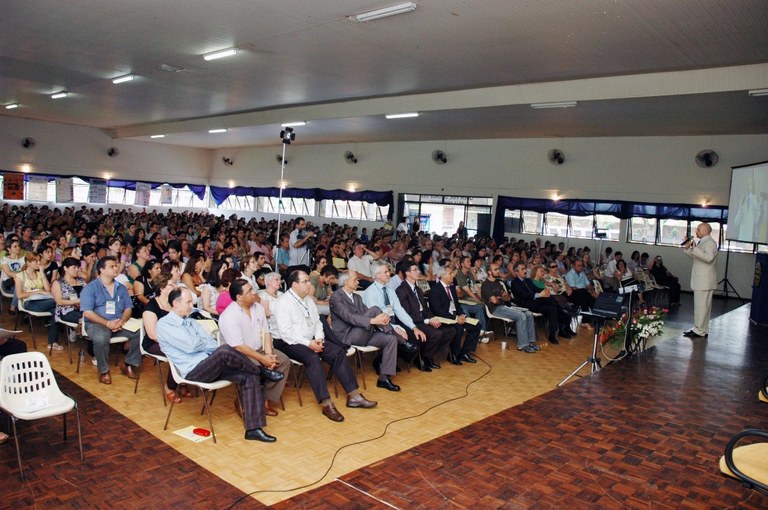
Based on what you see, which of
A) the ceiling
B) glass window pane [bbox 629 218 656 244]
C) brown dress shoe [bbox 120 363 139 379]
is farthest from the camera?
glass window pane [bbox 629 218 656 244]

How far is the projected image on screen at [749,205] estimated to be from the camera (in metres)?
8.49

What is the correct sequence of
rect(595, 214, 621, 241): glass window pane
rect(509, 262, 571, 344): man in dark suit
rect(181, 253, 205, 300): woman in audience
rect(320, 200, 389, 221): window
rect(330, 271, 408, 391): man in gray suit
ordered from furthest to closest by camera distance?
rect(320, 200, 389, 221): window < rect(595, 214, 621, 241): glass window pane < rect(509, 262, 571, 344): man in dark suit < rect(181, 253, 205, 300): woman in audience < rect(330, 271, 408, 391): man in gray suit

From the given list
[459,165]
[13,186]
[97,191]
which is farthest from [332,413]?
[97,191]

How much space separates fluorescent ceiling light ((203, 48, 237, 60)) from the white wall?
9432mm

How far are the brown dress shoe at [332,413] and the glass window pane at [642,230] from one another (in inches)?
514

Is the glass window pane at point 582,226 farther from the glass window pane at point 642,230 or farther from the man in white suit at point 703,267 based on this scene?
the man in white suit at point 703,267

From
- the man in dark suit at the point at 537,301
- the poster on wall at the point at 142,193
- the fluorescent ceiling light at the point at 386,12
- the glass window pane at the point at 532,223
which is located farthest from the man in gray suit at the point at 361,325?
the poster on wall at the point at 142,193

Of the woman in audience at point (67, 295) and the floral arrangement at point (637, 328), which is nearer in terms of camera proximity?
the woman in audience at point (67, 295)

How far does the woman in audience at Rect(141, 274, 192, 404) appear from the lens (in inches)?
188

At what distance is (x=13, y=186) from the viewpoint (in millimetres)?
19688

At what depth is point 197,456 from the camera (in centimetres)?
386

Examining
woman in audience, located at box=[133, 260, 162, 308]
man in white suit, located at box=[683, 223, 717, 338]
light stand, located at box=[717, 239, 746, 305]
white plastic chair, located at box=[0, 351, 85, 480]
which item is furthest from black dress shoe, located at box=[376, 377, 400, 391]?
light stand, located at box=[717, 239, 746, 305]

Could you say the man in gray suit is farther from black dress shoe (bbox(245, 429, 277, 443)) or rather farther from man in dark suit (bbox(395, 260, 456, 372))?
black dress shoe (bbox(245, 429, 277, 443))

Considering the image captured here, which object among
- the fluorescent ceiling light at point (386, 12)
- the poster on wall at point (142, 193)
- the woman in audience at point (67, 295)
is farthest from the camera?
the poster on wall at point (142, 193)
